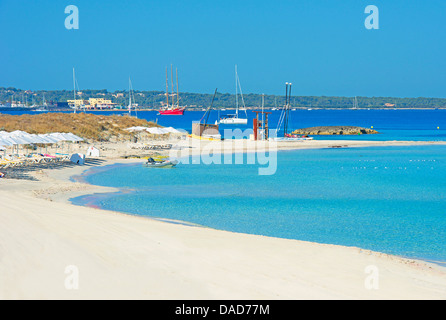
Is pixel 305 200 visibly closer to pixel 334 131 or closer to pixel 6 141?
pixel 6 141

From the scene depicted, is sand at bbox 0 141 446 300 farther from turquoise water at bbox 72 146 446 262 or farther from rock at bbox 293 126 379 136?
rock at bbox 293 126 379 136

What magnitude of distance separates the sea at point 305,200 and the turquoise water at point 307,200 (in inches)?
1.3

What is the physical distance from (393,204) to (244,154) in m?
25.3

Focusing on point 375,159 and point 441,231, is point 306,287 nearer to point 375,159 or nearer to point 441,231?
point 441,231

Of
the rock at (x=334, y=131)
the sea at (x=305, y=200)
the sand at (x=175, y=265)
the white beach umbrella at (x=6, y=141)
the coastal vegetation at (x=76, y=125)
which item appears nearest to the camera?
the sand at (x=175, y=265)

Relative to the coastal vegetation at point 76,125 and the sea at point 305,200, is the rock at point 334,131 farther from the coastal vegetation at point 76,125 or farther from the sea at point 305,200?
the sea at point 305,200

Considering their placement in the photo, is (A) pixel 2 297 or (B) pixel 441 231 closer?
(A) pixel 2 297

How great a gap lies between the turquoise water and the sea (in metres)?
0.03

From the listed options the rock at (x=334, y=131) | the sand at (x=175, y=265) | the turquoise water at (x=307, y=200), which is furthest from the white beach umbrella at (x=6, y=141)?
the rock at (x=334, y=131)

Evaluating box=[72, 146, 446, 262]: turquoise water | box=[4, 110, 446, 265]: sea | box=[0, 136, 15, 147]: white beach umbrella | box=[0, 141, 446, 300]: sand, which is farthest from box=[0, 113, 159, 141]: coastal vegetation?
box=[0, 141, 446, 300]: sand

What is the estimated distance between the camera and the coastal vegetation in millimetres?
49625

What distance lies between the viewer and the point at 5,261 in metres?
10.8

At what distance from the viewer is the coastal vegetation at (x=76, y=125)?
4962cm
